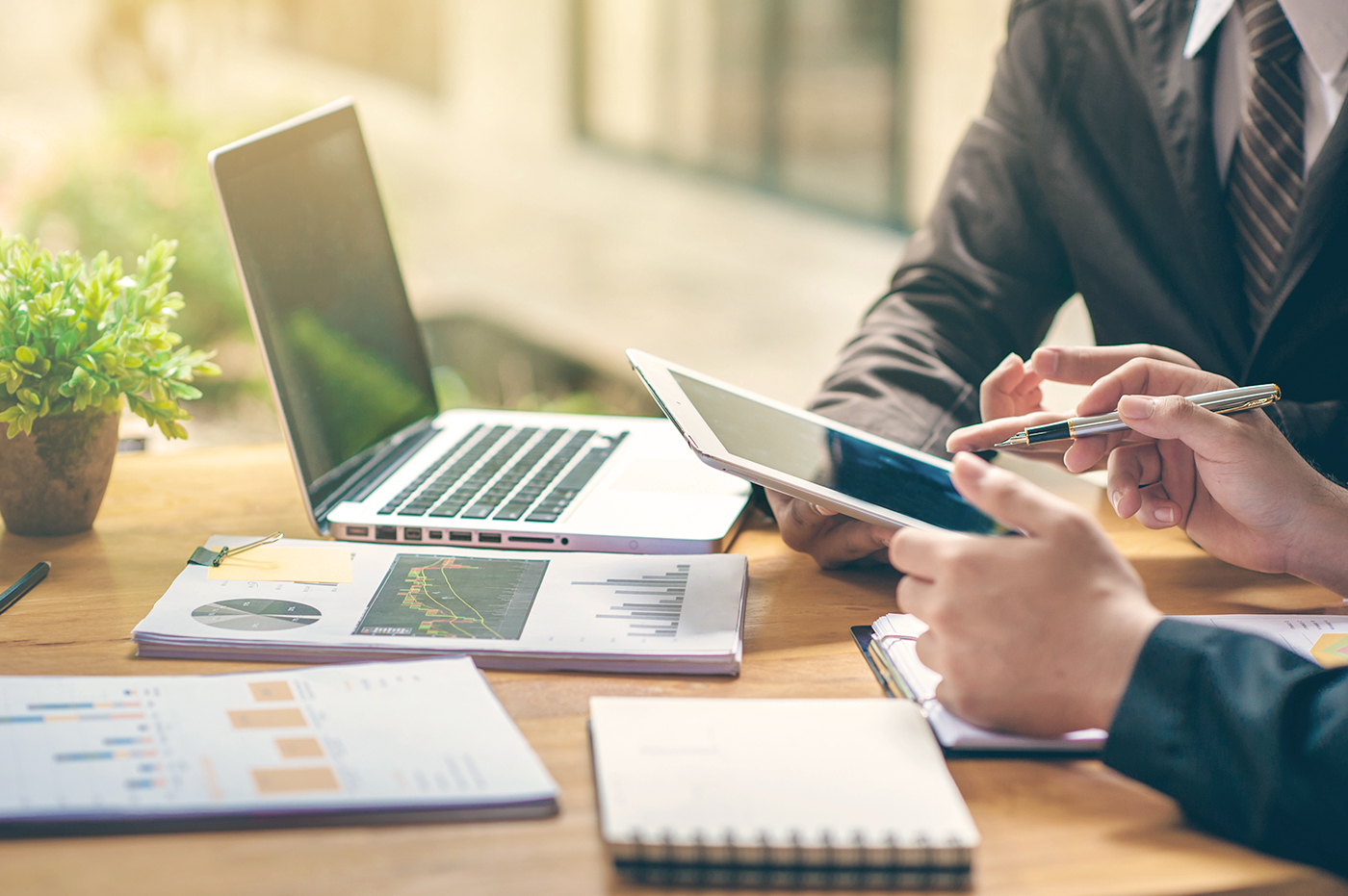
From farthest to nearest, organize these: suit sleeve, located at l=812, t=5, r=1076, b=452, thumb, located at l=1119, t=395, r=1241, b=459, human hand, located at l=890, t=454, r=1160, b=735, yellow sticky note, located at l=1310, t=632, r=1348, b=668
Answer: suit sleeve, located at l=812, t=5, r=1076, b=452
thumb, located at l=1119, t=395, r=1241, b=459
yellow sticky note, located at l=1310, t=632, r=1348, b=668
human hand, located at l=890, t=454, r=1160, b=735

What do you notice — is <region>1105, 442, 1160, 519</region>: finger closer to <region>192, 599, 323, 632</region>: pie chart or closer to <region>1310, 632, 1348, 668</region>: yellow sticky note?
<region>1310, 632, 1348, 668</region>: yellow sticky note

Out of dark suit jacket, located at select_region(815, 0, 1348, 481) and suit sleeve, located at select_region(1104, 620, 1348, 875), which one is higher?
dark suit jacket, located at select_region(815, 0, 1348, 481)

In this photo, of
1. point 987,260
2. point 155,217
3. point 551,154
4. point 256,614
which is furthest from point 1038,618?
point 551,154

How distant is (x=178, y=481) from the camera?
4.00ft

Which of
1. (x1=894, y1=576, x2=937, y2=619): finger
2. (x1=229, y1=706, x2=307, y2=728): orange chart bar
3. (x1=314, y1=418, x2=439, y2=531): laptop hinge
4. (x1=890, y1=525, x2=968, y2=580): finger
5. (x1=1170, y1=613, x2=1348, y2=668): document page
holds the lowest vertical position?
(x1=1170, y1=613, x2=1348, y2=668): document page

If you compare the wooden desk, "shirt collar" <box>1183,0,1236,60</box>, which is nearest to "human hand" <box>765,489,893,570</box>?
the wooden desk

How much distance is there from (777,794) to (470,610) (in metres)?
0.33

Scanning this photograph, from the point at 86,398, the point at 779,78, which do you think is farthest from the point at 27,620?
the point at 779,78

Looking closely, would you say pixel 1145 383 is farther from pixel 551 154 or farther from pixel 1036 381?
pixel 551 154

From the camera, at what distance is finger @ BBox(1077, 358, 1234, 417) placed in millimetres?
969

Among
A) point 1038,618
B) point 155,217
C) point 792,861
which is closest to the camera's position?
point 792,861

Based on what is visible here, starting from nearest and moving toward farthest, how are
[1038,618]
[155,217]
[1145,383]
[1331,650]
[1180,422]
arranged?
[1038,618] → [1331,650] → [1180,422] → [1145,383] → [155,217]

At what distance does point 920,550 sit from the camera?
70 cm

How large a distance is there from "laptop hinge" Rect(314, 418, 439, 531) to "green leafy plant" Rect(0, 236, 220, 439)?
0.15 m
